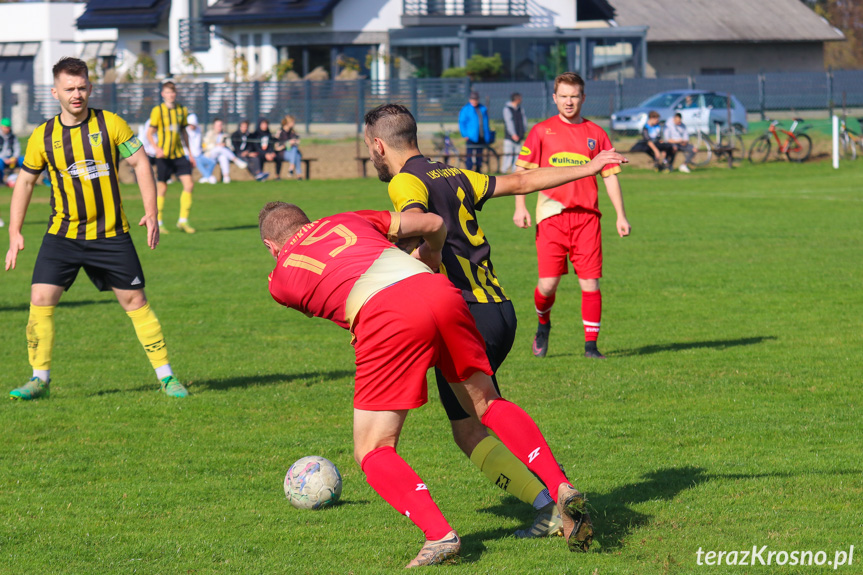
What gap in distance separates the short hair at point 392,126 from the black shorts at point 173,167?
523 inches

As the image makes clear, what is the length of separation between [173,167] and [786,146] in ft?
67.6

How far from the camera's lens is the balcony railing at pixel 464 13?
50.7 meters

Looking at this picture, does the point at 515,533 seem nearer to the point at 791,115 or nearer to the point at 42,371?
the point at 42,371

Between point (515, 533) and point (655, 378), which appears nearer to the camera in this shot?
point (515, 533)

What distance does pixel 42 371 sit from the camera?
7898 mm

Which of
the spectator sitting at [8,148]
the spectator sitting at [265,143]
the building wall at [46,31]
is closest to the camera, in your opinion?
the spectator sitting at [8,148]

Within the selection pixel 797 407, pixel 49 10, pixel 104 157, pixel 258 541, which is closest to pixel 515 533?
pixel 258 541

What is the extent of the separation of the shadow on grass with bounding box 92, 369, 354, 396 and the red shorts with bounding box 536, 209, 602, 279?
1896mm

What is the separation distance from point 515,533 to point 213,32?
170 ft

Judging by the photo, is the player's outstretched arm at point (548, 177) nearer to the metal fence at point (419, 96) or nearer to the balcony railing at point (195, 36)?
the metal fence at point (419, 96)

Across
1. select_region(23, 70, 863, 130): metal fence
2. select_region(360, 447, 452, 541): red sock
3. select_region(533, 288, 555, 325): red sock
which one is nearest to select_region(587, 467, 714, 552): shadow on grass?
select_region(360, 447, 452, 541): red sock

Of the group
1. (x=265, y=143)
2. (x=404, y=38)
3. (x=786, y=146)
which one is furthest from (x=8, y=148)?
(x=404, y=38)

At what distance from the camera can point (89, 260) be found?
756 centimetres

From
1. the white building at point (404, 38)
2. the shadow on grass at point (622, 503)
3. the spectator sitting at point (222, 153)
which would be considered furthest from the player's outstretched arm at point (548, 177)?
the white building at point (404, 38)
